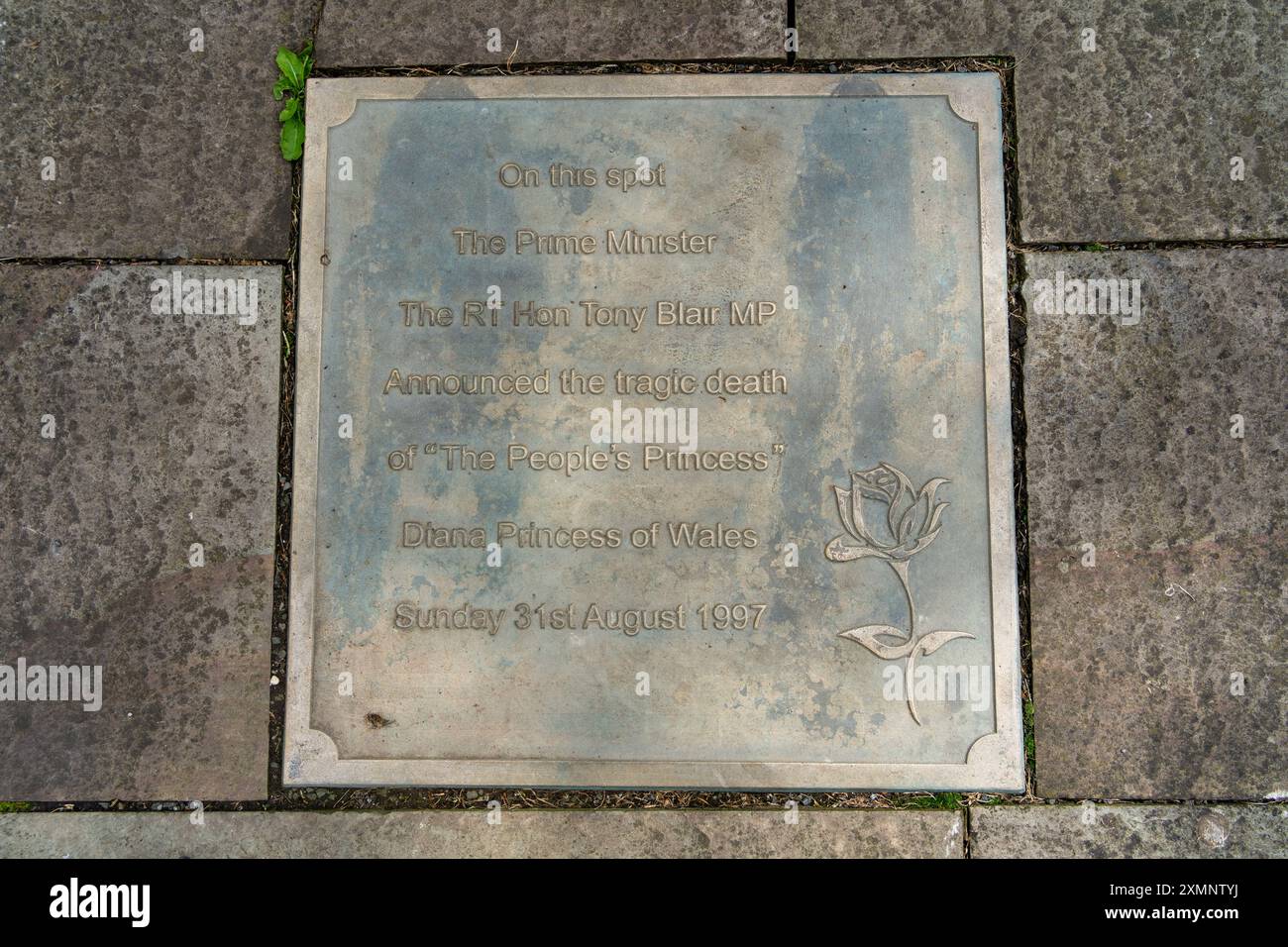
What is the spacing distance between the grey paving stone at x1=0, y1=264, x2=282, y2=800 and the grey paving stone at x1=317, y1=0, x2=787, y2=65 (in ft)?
3.25

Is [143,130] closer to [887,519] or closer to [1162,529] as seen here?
[887,519]

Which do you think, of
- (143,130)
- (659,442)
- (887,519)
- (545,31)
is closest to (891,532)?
(887,519)

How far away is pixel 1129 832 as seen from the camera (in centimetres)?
284

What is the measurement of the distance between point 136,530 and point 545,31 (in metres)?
2.43

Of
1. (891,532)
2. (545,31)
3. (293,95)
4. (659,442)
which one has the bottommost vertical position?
(891,532)

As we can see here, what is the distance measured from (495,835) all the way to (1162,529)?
2630mm

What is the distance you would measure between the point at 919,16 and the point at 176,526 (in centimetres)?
338

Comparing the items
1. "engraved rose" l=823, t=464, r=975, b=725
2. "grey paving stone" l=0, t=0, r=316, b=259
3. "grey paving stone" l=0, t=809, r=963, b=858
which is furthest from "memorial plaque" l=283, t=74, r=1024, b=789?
"grey paving stone" l=0, t=0, r=316, b=259

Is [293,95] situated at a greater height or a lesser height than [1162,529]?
greater

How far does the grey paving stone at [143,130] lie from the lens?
121 inches

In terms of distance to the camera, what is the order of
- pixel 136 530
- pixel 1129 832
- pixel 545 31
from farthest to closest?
pixel 545 31, pixel 136 530, pixel 1129 832

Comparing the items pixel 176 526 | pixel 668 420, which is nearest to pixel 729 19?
pixel 668 420

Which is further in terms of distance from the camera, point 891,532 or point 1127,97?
point 1127,97

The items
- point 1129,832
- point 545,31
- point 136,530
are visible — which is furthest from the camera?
point 545,31
